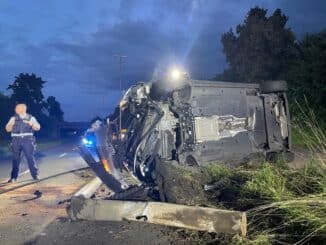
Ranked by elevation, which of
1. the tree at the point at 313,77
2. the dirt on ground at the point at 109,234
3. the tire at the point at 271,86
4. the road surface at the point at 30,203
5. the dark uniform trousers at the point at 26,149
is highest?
the tree at the point at 313,77

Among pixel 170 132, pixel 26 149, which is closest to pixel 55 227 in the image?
pixel 170 132

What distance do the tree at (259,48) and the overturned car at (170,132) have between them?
1902cm

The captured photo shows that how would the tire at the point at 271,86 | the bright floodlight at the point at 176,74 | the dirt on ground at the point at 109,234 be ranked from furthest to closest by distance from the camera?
the tire at the point at 271,86 < the bright floodlight at the point at 176,74 < the dirt on ground at the point at 109,234

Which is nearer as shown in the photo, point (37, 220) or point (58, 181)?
point (37, 220)

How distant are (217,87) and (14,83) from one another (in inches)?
1822

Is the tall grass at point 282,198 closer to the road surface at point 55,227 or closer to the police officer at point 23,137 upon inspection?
the road surface at point 55,227

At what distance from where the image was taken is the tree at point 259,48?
28172mm

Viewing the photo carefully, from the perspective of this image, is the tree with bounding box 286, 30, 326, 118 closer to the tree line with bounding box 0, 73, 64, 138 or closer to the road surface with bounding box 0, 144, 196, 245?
the road surface with bounding box 0, 144, 196, 245

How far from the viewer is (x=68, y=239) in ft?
17.0

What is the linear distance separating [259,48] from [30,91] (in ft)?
99.1

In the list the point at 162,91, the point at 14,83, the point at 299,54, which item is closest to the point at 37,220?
the point at 162,91

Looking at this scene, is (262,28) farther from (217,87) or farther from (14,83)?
(14,83)

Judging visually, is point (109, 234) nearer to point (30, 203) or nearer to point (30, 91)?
point (30, 203)

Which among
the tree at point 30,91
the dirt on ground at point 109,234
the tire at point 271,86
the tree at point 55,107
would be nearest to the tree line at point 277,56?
the tire at point 271,86
